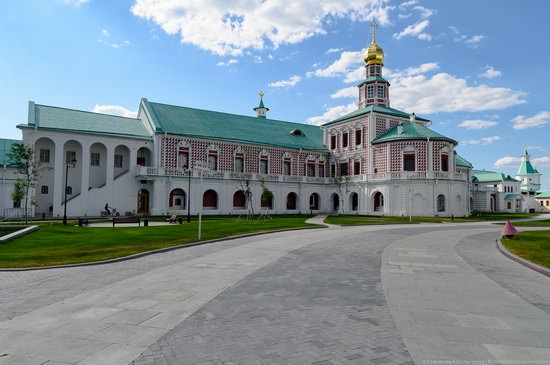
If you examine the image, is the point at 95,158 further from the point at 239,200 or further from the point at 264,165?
the point at 264,165

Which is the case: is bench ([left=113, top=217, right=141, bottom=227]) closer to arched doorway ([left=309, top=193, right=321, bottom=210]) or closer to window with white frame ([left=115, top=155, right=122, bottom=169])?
window with white frame ([left=115, top=155, right=122, bottom=169])

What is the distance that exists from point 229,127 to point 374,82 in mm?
24154

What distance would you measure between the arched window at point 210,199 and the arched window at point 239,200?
304cm

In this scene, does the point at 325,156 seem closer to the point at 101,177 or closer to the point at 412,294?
the point at 101,177

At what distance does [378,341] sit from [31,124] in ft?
135

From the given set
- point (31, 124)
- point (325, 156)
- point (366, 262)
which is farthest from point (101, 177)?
point (366, 262)

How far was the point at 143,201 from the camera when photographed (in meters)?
42.3

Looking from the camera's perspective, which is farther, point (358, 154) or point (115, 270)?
point (358, 154)

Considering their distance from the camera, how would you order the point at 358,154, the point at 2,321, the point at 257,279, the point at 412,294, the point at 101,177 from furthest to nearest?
the point at 358,154 → the point at 101,177 → the point at 257,279 → the point at 412,294 → the point at 2,321

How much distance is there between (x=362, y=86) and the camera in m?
58.3

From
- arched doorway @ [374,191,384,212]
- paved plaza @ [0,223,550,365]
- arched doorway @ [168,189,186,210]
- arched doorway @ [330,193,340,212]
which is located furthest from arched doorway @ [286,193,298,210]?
paved plaza @ [0,223,550,365]

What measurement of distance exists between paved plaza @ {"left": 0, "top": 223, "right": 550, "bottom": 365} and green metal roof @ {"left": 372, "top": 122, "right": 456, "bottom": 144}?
37060mm

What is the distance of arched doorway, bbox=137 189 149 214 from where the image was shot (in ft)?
137

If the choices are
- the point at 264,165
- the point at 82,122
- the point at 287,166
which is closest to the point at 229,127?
the point at 264,165
